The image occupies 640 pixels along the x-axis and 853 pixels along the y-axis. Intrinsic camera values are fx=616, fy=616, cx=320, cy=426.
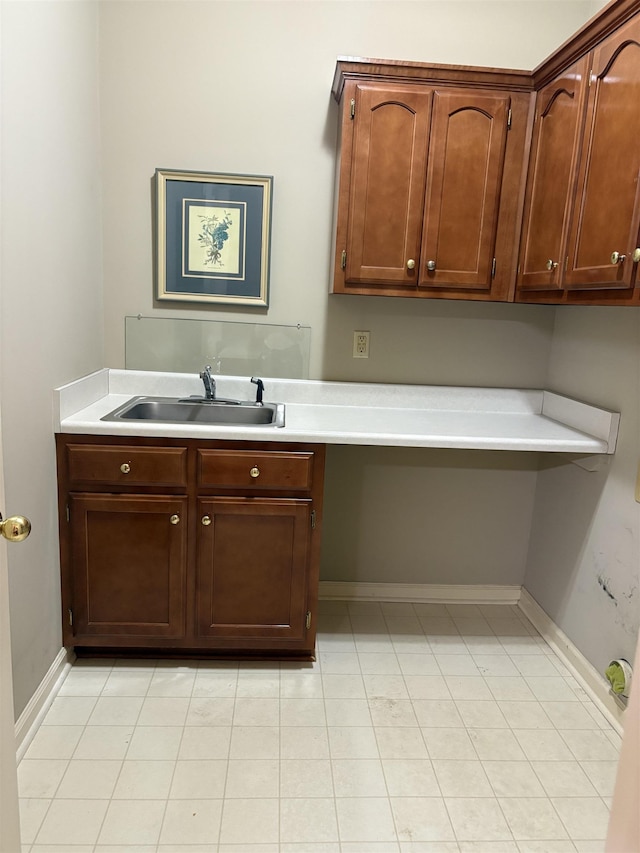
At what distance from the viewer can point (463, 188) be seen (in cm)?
225

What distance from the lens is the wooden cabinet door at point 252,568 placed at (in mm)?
2146

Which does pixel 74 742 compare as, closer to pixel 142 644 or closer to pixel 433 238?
pixel 142 644

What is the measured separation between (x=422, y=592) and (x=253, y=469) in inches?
46.9

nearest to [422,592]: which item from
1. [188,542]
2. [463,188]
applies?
[188,542]

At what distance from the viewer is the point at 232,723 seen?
1.98m

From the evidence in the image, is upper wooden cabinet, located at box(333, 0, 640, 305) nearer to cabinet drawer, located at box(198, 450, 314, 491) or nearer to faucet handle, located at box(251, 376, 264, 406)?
faucet handle, located at box(251, 376, 264, 406)

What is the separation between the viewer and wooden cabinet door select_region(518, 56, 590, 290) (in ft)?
6.54

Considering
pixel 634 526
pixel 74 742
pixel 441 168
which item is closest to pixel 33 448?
pixel 74 742

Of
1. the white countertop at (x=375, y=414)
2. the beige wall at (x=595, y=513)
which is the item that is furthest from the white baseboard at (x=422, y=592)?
the white countertop at (x=375, y=414)

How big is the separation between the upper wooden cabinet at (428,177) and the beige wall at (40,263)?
0.93m

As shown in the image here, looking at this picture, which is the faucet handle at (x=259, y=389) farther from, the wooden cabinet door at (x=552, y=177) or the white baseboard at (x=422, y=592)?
the wooden cabinet door at (x=552, y=177)

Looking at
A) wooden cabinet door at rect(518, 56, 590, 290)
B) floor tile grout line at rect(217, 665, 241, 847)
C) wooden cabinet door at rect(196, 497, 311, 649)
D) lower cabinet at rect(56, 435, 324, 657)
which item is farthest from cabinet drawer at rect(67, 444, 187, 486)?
wooden cabinet door at rect(518, 56, 590, 290)

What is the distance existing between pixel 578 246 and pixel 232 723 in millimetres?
1886

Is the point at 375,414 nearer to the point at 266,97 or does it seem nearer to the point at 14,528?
the point at 266,97
